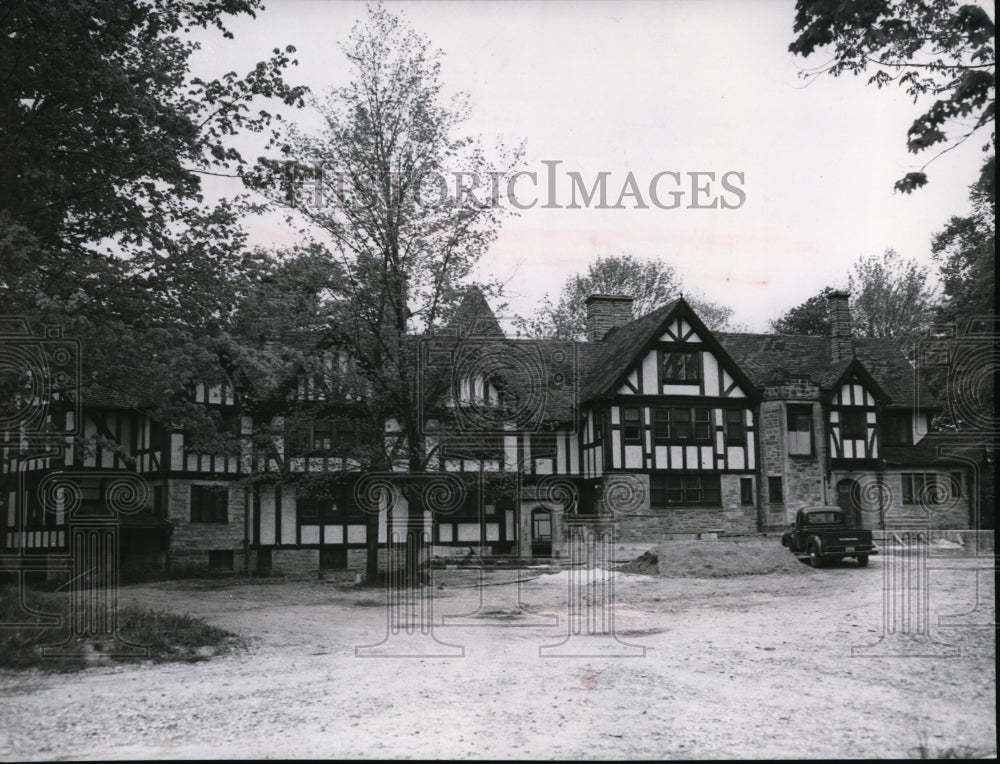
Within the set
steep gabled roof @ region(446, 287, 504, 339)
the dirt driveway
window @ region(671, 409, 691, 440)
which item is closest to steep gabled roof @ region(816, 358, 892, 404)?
window @ region(671, 409, 691, 440)

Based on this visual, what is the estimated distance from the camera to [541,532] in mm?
34094

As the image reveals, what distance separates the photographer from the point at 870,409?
124 feet

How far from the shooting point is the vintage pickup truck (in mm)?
25219

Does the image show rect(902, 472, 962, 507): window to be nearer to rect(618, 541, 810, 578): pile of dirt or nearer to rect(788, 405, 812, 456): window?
rect(788, 405, 812, 456): window

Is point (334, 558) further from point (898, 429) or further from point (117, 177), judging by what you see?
point (898, 429)

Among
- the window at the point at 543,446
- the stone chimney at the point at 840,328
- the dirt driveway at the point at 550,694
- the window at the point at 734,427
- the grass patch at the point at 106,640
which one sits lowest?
the dirt driveway at the point at 550,694

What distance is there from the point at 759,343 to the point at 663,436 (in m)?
8.74

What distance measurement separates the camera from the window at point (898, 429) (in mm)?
40531

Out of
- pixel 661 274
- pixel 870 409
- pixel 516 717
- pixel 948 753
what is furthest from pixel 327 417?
pixel 661 274

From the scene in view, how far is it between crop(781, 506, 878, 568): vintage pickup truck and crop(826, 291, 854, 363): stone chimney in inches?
529

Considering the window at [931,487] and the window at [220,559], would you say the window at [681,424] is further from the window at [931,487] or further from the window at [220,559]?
the window at [220,559]

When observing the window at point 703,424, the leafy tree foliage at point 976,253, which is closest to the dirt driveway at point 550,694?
the leafy tree foliage at point 976,253

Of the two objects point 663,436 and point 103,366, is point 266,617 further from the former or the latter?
point 663,436

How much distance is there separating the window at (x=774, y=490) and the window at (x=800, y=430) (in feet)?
4.63
